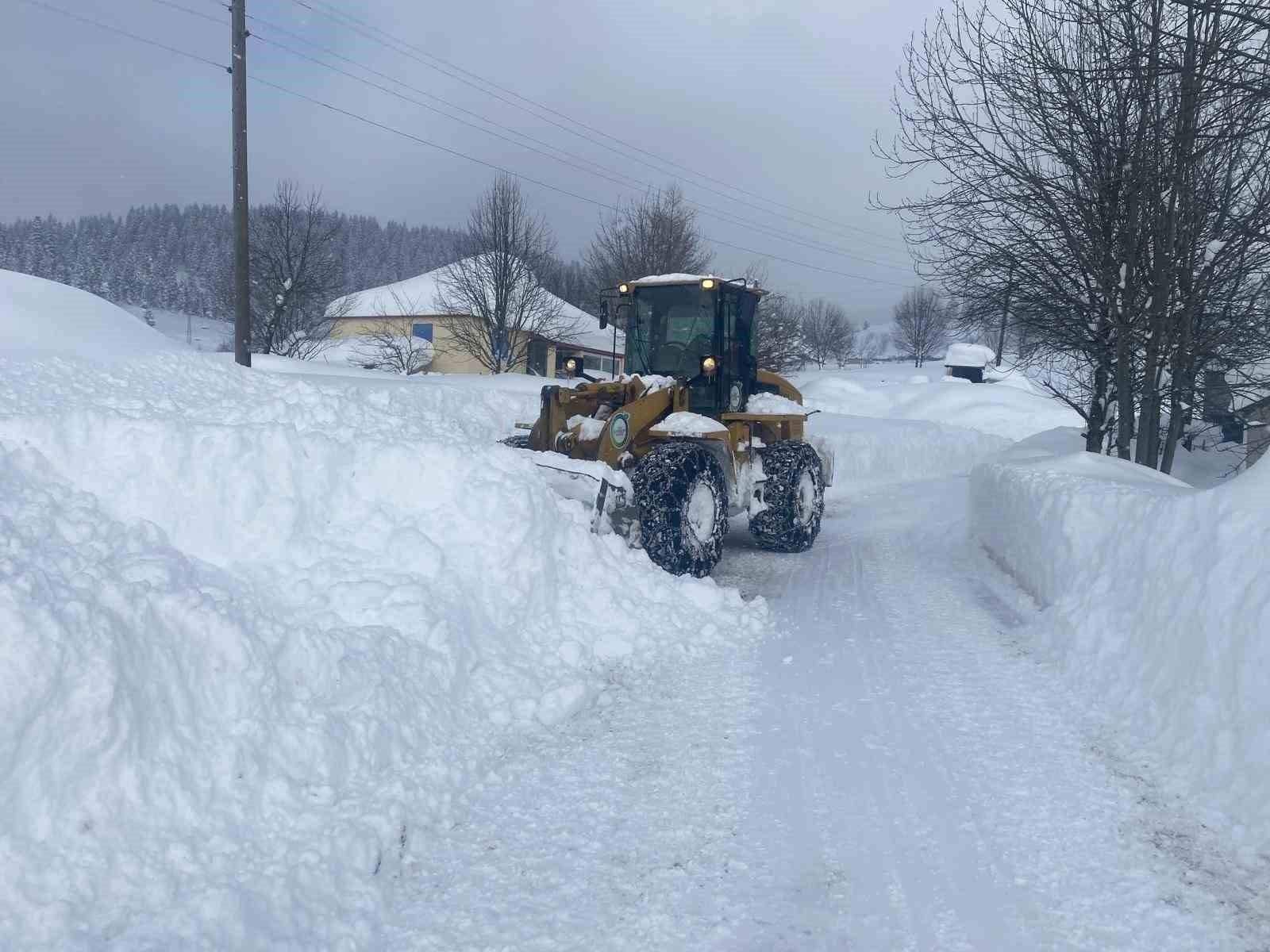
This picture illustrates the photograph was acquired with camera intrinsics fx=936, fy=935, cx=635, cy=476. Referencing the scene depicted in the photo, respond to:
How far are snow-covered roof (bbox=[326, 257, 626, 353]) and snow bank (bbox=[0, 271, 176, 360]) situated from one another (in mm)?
28672

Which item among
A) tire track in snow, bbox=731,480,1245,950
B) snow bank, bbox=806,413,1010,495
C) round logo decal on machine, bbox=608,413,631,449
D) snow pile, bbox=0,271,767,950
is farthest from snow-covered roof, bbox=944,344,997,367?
snow pile, bbox=0,271,767,950

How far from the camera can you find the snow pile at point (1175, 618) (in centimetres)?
443

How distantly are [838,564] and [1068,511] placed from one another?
3.27m

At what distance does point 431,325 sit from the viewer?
4631 centimetres

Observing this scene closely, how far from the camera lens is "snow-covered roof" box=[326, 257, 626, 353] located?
150ft

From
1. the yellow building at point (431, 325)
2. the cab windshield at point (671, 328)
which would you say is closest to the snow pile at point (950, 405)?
the yellow building at point (431, 325)

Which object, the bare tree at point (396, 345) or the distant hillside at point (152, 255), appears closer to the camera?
the bare tree at point (396, 345)

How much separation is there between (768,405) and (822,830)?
310 inches

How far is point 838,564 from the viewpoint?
1065 centimetres

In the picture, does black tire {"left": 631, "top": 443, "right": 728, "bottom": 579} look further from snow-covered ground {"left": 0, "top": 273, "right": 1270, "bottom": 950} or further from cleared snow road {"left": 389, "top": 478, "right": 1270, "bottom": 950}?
cleared snow road {"left": 389, "top": 478, "right": 1270, "bottom": 950}

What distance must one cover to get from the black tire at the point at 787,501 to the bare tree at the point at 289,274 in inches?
1030

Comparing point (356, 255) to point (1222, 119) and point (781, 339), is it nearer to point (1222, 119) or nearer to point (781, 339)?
point (781, 339)

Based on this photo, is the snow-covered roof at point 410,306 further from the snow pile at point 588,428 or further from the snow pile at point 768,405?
the snow pile at point 588,428

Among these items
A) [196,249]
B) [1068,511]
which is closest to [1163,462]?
[1068,511]
